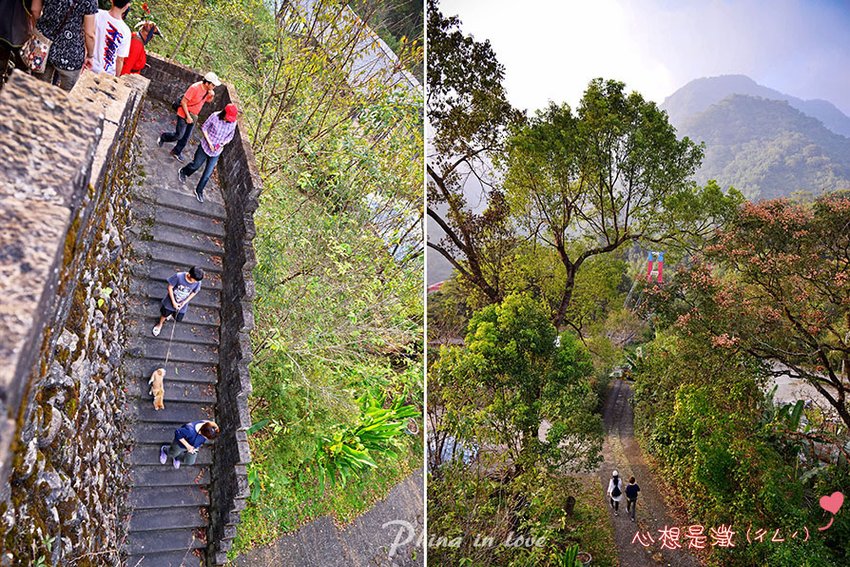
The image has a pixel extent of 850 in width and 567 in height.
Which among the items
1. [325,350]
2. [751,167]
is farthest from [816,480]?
[325,350]

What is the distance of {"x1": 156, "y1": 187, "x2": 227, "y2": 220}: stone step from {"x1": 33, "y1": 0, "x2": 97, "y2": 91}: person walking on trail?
183 centimetres

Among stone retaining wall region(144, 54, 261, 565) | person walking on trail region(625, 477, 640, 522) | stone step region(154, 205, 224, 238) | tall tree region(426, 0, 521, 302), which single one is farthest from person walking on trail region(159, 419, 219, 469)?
person walking on trail region(625, 477, 640, 522)

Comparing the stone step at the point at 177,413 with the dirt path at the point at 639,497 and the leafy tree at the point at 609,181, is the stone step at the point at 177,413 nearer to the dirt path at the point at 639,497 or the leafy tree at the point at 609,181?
the leafy tree at the point at 609,181

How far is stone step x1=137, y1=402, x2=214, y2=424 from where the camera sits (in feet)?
12.4

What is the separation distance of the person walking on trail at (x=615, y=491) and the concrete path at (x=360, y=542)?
3.31m

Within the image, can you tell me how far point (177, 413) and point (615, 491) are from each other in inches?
105

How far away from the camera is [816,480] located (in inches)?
105

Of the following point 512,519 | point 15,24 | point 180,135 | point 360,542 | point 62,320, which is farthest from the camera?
point 360,542

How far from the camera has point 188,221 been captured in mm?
4230

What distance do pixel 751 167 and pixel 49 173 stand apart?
2.88 meters

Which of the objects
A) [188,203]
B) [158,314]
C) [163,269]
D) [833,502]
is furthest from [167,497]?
[833,502]

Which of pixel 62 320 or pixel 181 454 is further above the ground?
pixel 62 320

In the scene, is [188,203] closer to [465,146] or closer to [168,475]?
[168,475]

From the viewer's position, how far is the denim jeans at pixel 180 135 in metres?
4.33
